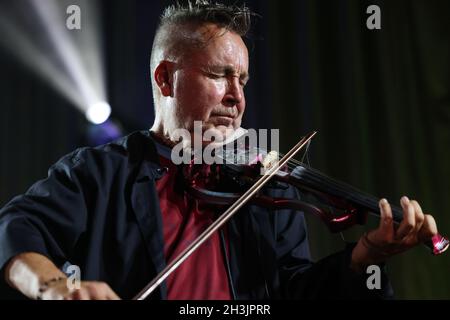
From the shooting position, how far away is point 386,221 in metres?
1.23

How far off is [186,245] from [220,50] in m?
0.62

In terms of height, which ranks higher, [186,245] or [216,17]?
[216,17]

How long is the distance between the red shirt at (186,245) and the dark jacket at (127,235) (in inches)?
1.5

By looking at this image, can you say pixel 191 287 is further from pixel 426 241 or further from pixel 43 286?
pixel 426 241

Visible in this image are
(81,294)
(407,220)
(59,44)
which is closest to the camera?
(81,294)

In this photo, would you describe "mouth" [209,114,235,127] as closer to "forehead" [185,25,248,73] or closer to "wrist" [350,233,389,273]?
"forehead" [185,25,248,73]

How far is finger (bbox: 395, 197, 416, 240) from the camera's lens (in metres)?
1.21

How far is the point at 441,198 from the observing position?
7.08ft

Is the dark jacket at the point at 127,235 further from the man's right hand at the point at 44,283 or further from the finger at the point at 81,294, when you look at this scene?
the finger at the point at 81,294

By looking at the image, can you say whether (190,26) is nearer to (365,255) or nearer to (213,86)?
(213,86)

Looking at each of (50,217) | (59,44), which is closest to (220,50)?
(50,217)

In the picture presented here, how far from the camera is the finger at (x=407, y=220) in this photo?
47.7 inches

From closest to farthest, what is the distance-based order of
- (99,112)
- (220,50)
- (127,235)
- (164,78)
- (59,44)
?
(127,235) → (220,50) → (164,78) → (99,112) → (59,44)

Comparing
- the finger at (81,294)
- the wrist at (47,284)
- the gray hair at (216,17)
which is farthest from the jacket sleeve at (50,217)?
the gray hair at (216,17)
